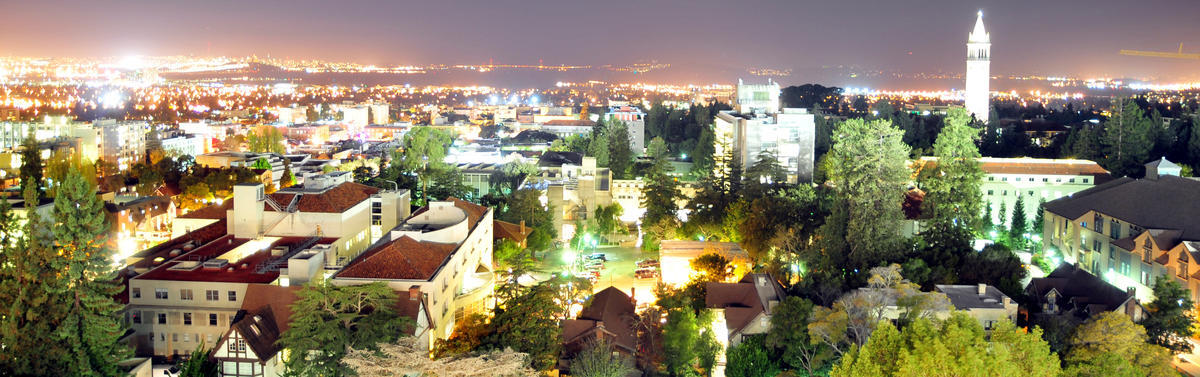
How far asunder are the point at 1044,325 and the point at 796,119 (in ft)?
68.2

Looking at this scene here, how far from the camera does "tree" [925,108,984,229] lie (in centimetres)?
2756

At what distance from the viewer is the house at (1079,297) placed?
67.7 ft

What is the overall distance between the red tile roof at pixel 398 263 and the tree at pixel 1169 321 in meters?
14.5

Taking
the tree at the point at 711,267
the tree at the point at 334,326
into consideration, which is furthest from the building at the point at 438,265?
the tree at the point at 711,267

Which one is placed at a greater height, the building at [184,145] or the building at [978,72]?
the building at [978,72]

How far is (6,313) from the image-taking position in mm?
18281

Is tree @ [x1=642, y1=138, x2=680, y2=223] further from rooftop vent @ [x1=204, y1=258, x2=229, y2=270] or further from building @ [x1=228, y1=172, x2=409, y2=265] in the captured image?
rooftop vent @ [x1=204, y1=258, x2=229, y2=270]

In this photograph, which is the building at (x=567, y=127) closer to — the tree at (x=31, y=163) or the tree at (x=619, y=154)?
the tree at (x=619, y=154)

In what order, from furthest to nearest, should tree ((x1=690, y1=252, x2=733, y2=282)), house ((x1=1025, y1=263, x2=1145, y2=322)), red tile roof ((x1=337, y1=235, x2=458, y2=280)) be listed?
tree ((x1=690, y1=252, x2=733, y2=282)) < house ((x1=1025, y1=263, x2=1145, y2=322)) < red tile roof ((x1=337, y1=235, x2=458, y2=280))

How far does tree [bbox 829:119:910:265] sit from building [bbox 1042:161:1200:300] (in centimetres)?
592

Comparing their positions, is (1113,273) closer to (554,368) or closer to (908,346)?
(908,346)

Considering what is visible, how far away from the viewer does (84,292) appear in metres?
18.6

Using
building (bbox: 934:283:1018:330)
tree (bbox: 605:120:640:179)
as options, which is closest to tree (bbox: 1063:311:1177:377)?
building (bbox: 934:283:1018:330)

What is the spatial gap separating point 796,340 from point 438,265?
292 inches
